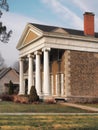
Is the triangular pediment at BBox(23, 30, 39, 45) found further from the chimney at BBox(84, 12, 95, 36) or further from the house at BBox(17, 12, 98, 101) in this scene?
the chimney at BBox(84, 12, 95, 36)

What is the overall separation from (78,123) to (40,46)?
22394 mm

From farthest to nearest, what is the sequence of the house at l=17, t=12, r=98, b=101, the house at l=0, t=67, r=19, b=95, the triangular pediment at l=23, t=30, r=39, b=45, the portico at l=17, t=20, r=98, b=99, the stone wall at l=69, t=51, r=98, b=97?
the house at l=0, t=67, r=19, b=95
the triangular pediment at l=23, t=30, r=39, b=45
the stone wall at l=69, t=51, r=98, b=97
the house at l=17, t=12, r=98, b=101
the portico at l=17, t=20, r=98, b=99

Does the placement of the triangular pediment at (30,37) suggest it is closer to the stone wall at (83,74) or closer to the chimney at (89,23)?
the stone wall at (83,74)

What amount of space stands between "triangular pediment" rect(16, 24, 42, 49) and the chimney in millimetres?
6470

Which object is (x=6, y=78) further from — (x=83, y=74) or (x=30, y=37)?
(x=83, y=74)

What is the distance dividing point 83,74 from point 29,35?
375 inches

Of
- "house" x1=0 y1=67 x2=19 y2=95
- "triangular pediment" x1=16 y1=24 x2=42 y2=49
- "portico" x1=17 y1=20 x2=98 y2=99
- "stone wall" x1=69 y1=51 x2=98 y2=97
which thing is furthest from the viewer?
"house" x1=0 y1=67 x2=19 y2=95

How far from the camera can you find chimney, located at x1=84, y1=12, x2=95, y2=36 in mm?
43344

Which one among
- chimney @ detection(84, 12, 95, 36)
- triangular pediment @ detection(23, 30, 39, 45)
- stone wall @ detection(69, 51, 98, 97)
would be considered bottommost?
stone wall @ detection(69, 51, 98, 97)

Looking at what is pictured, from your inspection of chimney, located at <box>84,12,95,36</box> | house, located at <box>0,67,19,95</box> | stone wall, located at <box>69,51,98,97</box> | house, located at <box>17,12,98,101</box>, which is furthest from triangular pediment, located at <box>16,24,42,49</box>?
house, located at <box>0,67,19,95</box>

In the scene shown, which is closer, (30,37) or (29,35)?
(30,37)

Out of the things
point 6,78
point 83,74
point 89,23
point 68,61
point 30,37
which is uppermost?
point 89,23

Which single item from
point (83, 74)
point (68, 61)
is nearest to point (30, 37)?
point (68, 61)

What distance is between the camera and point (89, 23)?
1708 inches
